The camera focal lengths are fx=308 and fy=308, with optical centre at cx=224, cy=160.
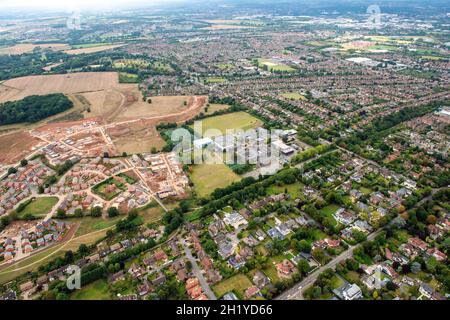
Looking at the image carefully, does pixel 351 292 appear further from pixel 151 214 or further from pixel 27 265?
pixel 27 265

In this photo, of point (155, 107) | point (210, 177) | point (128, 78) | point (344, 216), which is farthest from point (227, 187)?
point (128, 78)

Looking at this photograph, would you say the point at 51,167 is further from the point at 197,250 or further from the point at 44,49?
the point at 44,49

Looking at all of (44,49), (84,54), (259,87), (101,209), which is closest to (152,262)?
(101,209)

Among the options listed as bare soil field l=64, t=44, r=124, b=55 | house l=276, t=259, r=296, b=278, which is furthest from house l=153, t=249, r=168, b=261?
bare soil field l=64, t=44, r=124, b=55

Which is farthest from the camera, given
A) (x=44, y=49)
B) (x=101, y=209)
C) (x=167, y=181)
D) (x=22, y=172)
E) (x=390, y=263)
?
(x=44, y=49)

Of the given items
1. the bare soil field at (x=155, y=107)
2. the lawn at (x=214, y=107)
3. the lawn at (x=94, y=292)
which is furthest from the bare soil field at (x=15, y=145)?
the lawn at (x=214, y=107)

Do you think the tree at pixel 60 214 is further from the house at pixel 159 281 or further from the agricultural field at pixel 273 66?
the agricultural field at pixel 273 66

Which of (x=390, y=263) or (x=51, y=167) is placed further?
(x=51, y=167)
